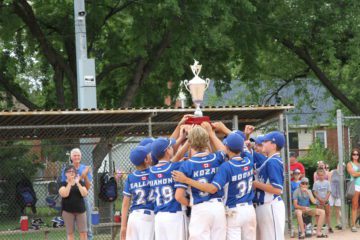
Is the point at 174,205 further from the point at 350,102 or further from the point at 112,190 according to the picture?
the point at 350,102

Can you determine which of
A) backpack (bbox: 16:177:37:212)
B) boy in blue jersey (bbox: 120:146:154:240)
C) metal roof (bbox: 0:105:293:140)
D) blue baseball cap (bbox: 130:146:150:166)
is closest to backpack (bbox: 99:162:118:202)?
metal roof (bbox: 0:105:293:140)

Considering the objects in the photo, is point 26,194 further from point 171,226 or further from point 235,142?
point 235,142

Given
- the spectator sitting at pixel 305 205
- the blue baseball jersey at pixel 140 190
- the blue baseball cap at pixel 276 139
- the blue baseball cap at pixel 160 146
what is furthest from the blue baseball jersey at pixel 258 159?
the spectator sitting at pixel 305 205

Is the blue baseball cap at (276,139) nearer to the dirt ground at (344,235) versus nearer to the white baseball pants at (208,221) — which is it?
the white baseball pants at (208,221)

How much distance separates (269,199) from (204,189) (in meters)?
1.42

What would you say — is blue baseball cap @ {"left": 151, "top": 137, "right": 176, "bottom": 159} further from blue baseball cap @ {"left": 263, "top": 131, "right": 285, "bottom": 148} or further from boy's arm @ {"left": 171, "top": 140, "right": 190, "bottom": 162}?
blue baseball cap @ {"left": 263, "top": 131, "right": 285, "bottom": 148}

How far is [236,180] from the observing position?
Result: 9766mm

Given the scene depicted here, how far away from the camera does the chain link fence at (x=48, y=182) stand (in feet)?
57.3

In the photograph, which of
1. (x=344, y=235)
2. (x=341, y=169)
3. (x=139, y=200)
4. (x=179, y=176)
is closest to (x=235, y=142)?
(x=179, y=176)

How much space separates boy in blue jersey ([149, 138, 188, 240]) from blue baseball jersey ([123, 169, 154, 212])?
19 centimetres

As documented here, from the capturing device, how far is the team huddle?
954cm

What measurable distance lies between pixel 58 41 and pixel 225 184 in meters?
18.3

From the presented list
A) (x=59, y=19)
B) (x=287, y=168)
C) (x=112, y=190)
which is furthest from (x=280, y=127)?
(x=59, y=19)

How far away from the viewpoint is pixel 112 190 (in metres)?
16.9
